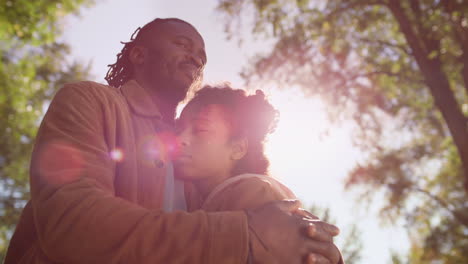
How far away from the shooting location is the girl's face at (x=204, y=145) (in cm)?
282

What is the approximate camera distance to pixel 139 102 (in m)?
2.75

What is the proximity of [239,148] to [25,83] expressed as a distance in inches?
558

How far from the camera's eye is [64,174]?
1.69 meters

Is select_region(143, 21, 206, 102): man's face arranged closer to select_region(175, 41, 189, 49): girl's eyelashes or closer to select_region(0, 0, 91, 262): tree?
select_region(175, 41, 189, 49): girl's eyelashes

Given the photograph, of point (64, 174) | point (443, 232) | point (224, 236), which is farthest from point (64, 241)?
point (443, 232)

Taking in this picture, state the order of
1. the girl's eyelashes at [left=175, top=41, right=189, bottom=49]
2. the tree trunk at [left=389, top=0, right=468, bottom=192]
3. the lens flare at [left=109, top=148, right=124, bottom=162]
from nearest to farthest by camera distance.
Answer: the lens flare at [left=109, top=148, right=124, bottom=162] → the girl's eyelashes at [left=175, top=41, right=189, bottom=49] → the tree trunk at [left=389, top=0, right=468, bottom=192]

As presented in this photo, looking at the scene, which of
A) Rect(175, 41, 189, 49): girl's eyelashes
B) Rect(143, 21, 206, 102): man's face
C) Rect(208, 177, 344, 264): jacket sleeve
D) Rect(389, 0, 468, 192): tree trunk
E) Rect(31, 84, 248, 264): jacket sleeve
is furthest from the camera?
Rect(389, 0, 468, 192): tree trunk

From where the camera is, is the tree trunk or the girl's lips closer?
the girl's lips

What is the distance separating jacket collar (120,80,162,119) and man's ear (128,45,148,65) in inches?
25.5

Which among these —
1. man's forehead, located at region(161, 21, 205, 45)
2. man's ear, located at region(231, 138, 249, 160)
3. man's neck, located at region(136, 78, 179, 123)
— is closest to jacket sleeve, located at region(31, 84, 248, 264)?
man's ear, located at region(231, 138, 249, 160)

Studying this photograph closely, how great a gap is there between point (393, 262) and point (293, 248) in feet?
121

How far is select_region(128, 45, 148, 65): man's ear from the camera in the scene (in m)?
3.50

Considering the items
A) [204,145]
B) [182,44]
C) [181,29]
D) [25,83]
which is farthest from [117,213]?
[25,83]

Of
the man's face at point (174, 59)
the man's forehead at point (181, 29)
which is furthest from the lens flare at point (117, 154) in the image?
the man's forehead at point (181, 29)
